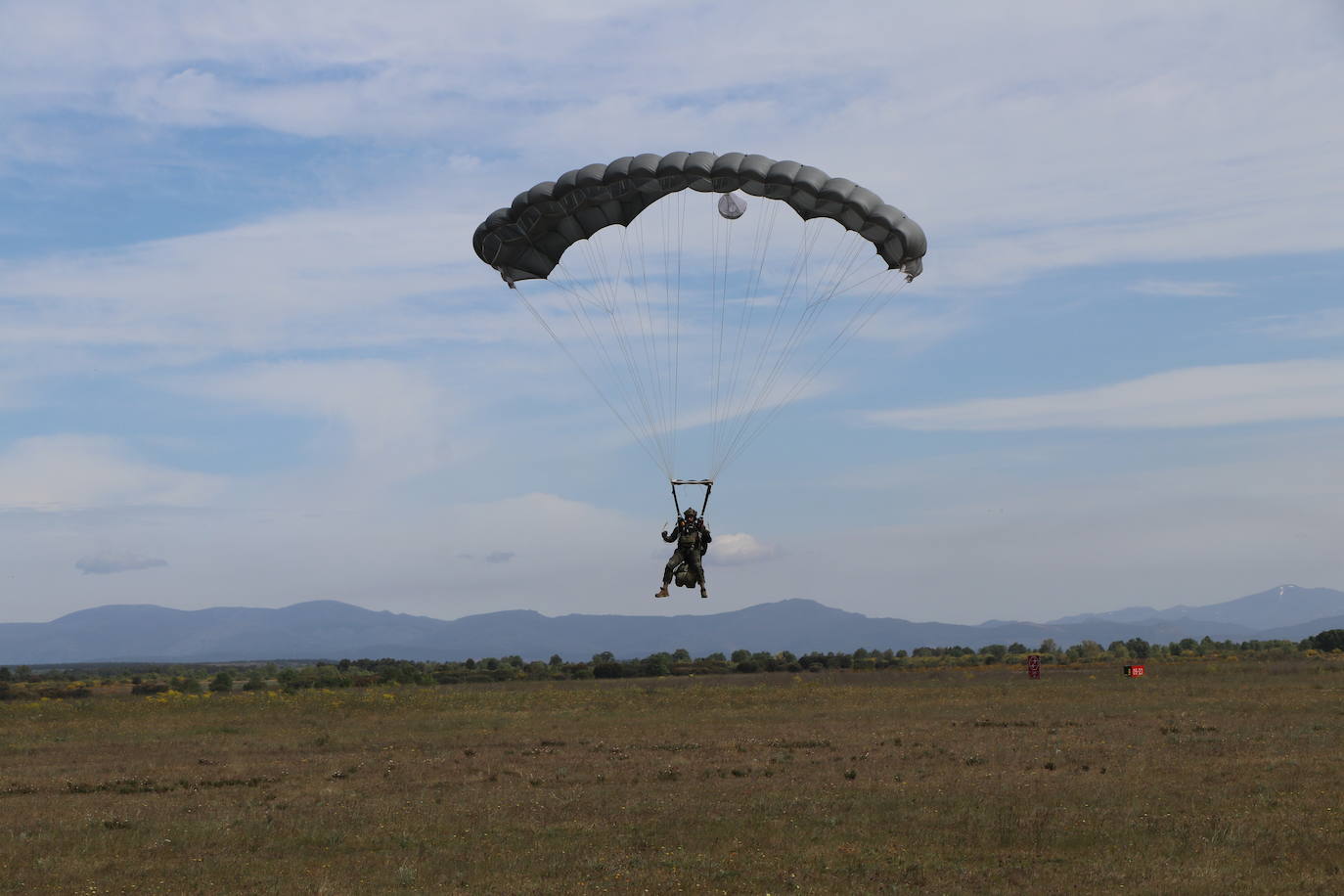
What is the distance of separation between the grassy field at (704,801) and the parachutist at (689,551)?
429cm

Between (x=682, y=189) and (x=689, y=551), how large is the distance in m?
7.72

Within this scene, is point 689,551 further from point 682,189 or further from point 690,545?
point 682,189

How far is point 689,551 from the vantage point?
2619 cm

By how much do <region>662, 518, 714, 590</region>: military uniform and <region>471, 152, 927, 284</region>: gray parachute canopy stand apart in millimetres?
6877

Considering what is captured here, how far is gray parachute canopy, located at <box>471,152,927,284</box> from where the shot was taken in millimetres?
25188

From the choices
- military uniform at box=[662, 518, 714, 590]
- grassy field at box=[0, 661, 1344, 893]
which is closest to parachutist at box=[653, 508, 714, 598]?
military uniform at box=[662, 518, 714, 590]

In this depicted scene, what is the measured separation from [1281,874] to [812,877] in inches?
249

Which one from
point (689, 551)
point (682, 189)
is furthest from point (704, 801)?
point (682, 189)

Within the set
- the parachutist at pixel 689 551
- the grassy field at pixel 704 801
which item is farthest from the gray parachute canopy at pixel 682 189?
the grassy field at pixel 704 801

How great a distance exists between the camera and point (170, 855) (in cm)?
1956

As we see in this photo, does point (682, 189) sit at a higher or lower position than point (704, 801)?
higher

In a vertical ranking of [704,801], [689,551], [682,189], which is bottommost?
[704,801]

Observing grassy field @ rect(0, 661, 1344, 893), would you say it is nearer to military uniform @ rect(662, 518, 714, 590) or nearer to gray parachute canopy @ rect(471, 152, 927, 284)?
military uniform @ rect(662, 518, 714, 590)

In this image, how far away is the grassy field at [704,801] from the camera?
1747cm
